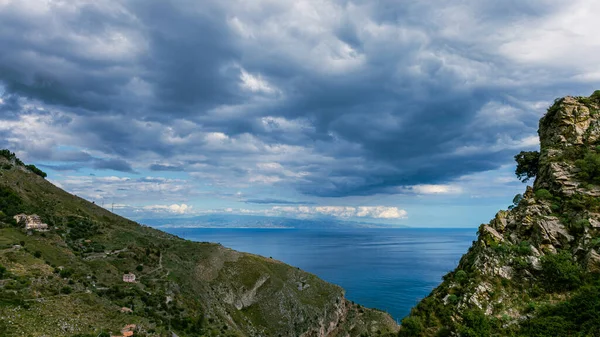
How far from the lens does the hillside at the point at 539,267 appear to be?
34469 mm

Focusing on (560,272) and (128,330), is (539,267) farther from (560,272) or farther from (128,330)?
(128,330)

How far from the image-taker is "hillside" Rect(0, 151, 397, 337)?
2200 inches

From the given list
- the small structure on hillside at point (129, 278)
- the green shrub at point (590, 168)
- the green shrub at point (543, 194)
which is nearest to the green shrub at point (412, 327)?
the green shrub at point (543, 194)

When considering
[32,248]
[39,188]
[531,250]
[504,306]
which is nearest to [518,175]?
[531,250]

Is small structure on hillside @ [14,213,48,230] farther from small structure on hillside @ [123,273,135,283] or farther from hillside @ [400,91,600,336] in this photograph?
hillside @ [400,91,600,336]

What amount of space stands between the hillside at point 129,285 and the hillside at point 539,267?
173ft

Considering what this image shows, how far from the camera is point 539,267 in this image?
3894 cm

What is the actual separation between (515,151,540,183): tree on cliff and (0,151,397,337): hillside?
7489 cm

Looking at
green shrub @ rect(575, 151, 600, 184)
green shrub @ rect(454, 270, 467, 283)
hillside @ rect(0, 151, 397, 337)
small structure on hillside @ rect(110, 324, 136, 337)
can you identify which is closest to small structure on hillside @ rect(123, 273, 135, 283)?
hillside @ rect(0, 151, 397, 337)

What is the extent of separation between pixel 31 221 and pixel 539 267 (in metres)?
115

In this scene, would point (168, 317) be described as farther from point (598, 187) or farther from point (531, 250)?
point (598, 187)

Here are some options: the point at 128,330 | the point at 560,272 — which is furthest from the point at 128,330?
the point at 560,272

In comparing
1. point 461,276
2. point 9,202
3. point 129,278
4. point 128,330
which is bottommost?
point 128,330

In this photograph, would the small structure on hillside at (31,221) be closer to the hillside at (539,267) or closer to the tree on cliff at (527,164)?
the hillside at (539,267)
